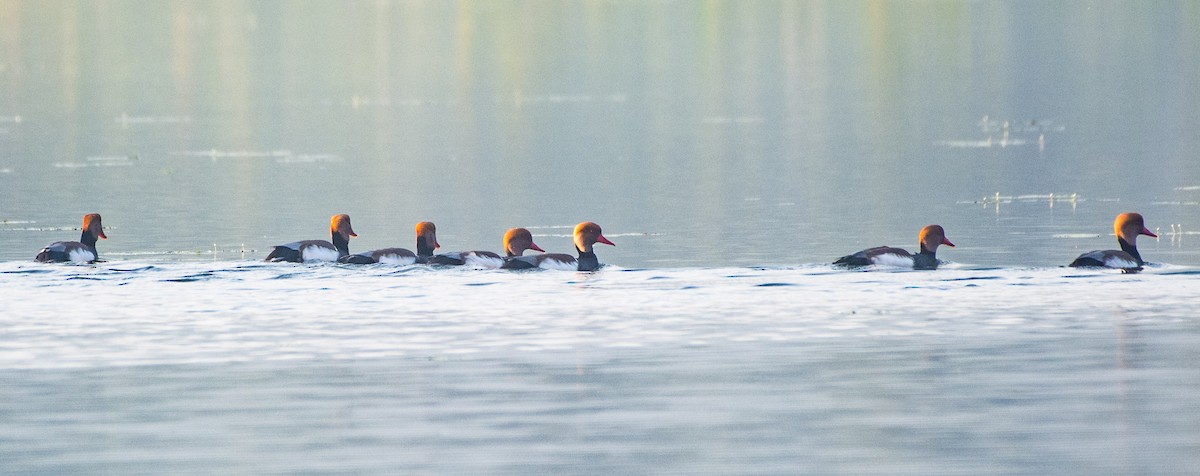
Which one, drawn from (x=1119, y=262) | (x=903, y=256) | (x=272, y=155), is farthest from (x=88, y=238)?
(x=272, y=155)

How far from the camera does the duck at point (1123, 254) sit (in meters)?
24.5

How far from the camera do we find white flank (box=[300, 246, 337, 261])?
2630 centimetres

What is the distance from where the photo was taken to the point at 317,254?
1040 inches

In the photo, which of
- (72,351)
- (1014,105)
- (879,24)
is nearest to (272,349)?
(72,351)

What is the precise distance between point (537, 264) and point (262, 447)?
1166 cm

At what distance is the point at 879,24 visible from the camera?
11519cm

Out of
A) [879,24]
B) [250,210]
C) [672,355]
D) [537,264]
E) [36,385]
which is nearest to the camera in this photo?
[36,385]

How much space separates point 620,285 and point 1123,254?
624 cm

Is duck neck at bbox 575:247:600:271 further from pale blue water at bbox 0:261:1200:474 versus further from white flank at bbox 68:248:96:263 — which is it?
white flank at bbox 68:248:96:263

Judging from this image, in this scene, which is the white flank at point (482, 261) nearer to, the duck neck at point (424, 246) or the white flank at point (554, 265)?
the white flank at point (554, 265)

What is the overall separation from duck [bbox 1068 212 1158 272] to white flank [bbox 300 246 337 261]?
9425 millimetres

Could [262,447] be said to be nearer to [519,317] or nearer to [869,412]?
[869,412]

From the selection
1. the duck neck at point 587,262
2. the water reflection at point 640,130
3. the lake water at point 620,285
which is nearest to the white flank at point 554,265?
the duck neck at point 587,262

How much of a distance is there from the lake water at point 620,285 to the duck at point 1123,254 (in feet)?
1.63
